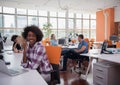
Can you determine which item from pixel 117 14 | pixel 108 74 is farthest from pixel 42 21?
pixel 108 74

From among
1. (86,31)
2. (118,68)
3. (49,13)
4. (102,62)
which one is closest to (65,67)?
(102,62)

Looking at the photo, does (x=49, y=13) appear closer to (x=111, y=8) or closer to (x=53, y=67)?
(x=111, y=8)

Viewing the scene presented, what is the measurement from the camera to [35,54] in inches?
80.0

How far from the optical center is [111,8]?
1015 cm

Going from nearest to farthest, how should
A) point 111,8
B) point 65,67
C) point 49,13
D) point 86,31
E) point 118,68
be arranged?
point 118,68
point 65,67
point 111,8
point 49,13
point 86,31

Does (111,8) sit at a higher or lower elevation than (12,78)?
higher

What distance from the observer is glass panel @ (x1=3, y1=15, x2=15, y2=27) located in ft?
34.1

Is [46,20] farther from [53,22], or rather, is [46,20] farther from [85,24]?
[85,24]

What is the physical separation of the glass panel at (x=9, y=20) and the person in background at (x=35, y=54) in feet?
29.0

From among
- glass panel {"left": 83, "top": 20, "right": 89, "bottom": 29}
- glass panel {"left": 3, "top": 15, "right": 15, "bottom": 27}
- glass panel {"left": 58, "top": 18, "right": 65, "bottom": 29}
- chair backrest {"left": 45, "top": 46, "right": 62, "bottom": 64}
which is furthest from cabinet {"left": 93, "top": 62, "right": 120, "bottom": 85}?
glass panel {"left": 83, "top": 20, "right": 89, "bottom": 29}

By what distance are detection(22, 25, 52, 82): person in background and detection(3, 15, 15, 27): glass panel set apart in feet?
29.0

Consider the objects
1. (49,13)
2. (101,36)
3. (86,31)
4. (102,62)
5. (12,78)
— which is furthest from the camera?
(86,31)

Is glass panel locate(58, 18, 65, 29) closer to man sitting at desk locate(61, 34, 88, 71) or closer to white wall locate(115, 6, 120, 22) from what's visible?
white wall locate(115, 6, 120, 22)

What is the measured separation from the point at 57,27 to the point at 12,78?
427 inches
